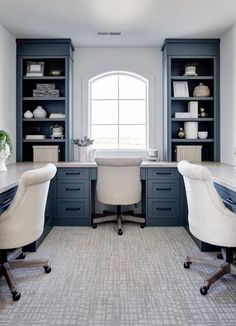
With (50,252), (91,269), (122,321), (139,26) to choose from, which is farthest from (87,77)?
(122,321)

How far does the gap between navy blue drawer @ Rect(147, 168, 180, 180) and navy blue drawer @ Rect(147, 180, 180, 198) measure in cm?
6

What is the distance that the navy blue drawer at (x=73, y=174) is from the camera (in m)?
4.06

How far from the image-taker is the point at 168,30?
3912 mm

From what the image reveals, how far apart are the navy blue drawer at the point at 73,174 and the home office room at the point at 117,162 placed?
0.05ft

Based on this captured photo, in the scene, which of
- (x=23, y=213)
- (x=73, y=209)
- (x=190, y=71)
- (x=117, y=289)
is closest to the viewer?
(x=23, y=213)

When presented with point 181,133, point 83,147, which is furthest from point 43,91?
point 181,133

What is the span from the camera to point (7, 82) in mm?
4004

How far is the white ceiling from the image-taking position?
315 centimetres

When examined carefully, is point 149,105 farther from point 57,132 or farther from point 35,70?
point 35,70

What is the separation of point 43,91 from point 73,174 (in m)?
1.31

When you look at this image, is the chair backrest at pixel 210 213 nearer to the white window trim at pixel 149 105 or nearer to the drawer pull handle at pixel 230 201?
the drawer pull handle at pixel 230 201

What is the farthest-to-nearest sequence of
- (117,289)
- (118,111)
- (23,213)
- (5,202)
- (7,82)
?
(118,111) → (7,82) → (5,202) → (117,289) → (23,213)

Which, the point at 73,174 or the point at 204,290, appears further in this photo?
the point at 73,174

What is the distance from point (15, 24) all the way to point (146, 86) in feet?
6.59
